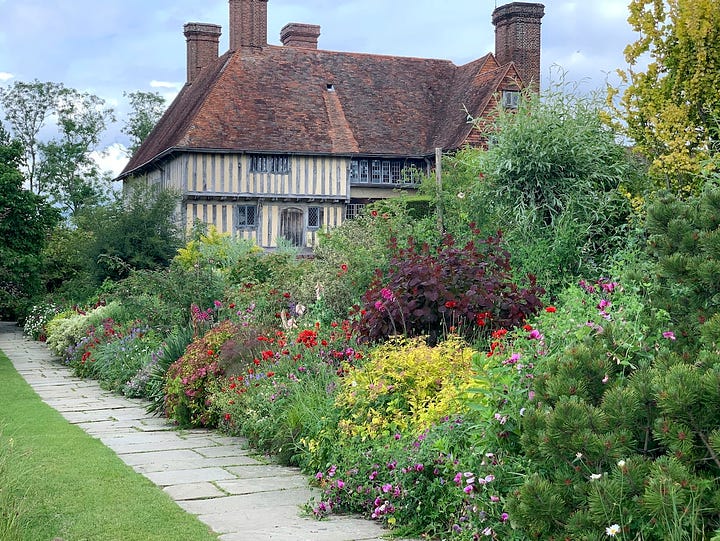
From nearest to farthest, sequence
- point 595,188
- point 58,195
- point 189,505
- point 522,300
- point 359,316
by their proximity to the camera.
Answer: point 189,505 < point 522,300 < point 359,316 < point 595,188 < point 58,195

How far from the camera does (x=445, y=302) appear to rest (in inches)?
286

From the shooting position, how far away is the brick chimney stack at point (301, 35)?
34344 mm

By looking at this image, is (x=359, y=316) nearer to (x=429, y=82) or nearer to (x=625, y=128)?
(x=625, y=128)

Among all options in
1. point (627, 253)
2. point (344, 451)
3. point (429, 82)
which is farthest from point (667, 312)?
point (429, 82)

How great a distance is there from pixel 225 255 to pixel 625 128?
10.2 meters

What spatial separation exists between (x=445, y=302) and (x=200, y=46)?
103ft

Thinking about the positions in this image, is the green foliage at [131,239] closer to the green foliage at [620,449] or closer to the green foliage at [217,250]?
the green foliage at [217,250]

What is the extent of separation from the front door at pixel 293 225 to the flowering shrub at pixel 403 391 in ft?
76.7

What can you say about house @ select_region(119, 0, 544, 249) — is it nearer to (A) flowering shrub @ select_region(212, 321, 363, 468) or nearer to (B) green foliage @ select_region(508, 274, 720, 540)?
(A) flowering shrub @ select_region(212, 321, 363, 468)

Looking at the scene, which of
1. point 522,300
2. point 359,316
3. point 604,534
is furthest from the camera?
point 359,316

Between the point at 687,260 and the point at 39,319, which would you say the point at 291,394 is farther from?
the point at 39,319

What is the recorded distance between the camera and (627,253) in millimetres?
8422

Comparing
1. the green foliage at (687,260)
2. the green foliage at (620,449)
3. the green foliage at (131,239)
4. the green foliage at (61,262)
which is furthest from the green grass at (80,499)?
the green foliage at (61,262)

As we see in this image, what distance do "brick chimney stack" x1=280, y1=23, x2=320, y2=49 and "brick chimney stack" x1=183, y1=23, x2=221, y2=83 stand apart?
3292 millimetres
